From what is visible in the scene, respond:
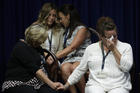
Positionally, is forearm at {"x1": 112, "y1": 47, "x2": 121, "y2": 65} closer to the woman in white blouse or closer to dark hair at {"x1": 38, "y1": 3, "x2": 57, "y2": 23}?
the woman in white blouse

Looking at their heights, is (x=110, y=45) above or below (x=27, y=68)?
above

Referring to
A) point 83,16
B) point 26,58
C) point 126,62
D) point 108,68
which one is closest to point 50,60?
point 26,58

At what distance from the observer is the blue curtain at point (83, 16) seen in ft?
15.4

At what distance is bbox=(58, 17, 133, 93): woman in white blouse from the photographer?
3.26 m

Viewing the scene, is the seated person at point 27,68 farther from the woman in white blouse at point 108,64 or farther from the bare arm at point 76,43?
the bare arm at point 76,43

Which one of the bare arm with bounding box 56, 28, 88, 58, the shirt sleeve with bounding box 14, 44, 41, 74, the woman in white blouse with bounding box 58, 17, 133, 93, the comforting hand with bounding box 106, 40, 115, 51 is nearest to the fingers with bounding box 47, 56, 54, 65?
the bare arm with bounding box 56, 28, 88, 58

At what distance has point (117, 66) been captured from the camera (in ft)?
10.8

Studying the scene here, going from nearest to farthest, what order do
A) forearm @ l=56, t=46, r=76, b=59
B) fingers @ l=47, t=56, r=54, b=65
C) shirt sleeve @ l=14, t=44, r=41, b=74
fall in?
shirt sleeve @ l=14, t=44, r=41, b=74 < fingers @ l=47, t=56, r=54, b=65 < forearm @ l=56, t=46, r=76, b=59

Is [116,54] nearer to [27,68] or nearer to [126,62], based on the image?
[126,62]

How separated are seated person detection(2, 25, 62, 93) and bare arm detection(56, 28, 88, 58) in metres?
0.76

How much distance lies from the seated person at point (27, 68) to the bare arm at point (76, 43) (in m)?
0.76

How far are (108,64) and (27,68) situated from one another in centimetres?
77

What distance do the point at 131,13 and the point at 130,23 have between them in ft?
0.44

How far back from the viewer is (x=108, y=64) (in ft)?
10.9
